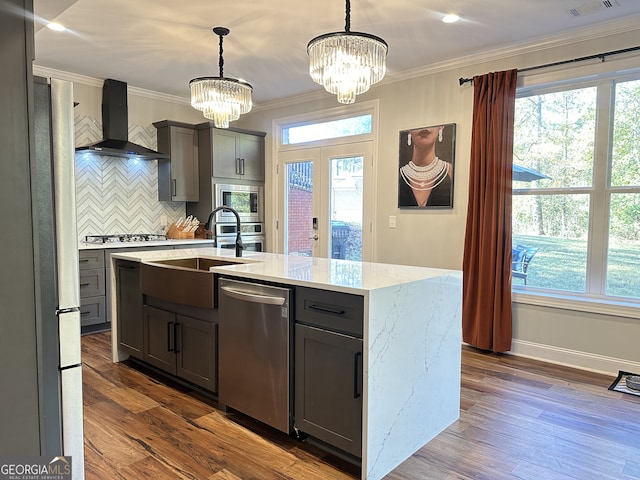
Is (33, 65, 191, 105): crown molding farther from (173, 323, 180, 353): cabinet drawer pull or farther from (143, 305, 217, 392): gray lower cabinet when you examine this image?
(173, 323, 180, 353): cabinet drawer pull

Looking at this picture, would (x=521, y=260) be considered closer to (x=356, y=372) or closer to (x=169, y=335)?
(x=356, y=372)

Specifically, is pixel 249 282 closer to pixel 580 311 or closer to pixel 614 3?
pixel 580 311

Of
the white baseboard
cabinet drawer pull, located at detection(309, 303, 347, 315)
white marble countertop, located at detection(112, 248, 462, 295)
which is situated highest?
white marble countertop, located at detection(112, 248, 462, 295)

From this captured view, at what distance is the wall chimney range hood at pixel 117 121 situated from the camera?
477 centimetres

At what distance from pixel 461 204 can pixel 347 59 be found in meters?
2.19

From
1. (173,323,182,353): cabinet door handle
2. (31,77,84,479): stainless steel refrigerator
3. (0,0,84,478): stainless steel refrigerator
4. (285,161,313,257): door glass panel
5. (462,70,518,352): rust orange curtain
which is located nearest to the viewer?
(0,0,84,478): stainless steel refrigerator

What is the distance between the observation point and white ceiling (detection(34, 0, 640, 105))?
3033mm

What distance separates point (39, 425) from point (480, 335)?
338 cm

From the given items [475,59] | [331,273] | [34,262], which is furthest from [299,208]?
[34,262]

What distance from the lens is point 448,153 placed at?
4.11m

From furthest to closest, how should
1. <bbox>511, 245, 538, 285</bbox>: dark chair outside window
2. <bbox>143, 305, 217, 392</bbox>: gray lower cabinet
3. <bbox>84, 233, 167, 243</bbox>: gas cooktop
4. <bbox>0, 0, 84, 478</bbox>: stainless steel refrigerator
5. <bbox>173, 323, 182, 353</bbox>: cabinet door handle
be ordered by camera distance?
<bbox>84, 233, 167, 243</bbox>: gas cooktop < <bbox>511, 245, 538, 285</bbox>: dark chair outside window < <bbox>173, 323, 182, 353</bbox>: cabinet door handle < <bbox>143, 305, 217, 392</bbox>: gray lower cabinet < <bbox>0, 0, 84, 478</bbox>: stainless steel refrigerator

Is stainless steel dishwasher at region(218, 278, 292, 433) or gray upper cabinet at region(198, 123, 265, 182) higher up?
gray upper cabinet at region(198, 123, 265, 182)

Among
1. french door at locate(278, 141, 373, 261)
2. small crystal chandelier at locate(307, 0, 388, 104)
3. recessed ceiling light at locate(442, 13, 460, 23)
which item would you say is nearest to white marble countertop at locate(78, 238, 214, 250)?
french door at locate(278, 141, 373, 261)

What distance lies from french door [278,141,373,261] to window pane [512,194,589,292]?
157cm
